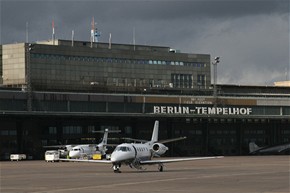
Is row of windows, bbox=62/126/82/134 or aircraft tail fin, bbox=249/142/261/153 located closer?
row of windows, bbox=62/126/82/134

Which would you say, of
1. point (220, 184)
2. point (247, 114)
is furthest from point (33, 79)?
point (220, 184)

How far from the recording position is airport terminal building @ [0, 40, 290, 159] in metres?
138

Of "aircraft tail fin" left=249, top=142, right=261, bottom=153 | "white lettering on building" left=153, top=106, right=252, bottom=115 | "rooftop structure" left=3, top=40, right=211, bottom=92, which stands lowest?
"aircraft tail fin" left=249, top=142, right=261, bottom=153

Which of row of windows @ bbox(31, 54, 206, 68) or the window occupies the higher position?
row of windows @ bbox(31, 54, 206, 68)

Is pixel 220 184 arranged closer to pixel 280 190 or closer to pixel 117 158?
pixel 280 190

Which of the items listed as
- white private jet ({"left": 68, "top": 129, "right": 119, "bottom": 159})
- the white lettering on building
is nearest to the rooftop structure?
the white lettering on building

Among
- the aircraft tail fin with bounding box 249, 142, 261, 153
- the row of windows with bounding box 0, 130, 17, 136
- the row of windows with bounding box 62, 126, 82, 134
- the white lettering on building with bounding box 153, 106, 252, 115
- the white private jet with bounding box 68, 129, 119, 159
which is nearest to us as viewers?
the white private jet with bounding box 68, 129, 119, 159

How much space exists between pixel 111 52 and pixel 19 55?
2262 cm

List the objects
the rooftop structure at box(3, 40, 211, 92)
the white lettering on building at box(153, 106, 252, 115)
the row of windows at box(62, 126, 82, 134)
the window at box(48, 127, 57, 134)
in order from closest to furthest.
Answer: the window at box(48, 127, 57, 134) → the row of windows at box(62, 126, 82, 134) → the rooftop structure at box(3, 40, 211, 92) → the white lettering on building at box(153, 106, 252, 115)

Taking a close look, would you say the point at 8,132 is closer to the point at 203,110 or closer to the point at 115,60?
the point at 115,60

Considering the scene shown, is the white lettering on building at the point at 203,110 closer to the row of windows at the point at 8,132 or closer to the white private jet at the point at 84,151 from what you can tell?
the white private jet at the point at 84,151

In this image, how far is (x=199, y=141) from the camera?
160 metres

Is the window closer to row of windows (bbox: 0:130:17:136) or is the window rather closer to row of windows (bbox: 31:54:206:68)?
row of windows (bbox: 0:130:17:136)

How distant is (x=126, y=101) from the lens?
14800 centimetres
